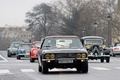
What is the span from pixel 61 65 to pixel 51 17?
110 m

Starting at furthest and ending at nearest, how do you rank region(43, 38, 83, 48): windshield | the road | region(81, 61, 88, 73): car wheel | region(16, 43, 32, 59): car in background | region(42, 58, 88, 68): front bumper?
1. region(16, 43, 32, 59): car in background
2. region(43, 38, 83, 48): windshield
3. region(81, 61, 88, 73): car wheel
4. region(42, 58, 88, 68): front bumper
5. the road

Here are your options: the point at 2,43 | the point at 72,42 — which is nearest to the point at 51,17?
the point at 2,43

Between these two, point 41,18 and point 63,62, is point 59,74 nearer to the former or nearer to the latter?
point 63,62

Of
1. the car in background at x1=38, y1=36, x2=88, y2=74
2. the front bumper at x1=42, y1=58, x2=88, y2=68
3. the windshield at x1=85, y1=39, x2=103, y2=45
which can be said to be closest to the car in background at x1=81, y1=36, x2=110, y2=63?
the windshield at x1=85, y1=39, x2=103, y2=45

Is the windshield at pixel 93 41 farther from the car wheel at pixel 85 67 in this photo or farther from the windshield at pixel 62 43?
the car wheel at pixel 85 67

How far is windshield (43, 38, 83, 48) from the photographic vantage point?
22531 mm

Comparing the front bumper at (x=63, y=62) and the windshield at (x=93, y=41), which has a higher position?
the windshield at (x=93, y=41)

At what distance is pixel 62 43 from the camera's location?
22672 mm

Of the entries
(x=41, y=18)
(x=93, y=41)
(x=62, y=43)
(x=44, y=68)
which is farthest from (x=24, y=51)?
(x=41, y=18)

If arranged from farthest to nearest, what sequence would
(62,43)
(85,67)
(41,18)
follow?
(41,18) → (62,43) → (85,67)

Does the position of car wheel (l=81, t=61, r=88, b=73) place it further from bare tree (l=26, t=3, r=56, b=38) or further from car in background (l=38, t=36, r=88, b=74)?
bare tree (l=26, t=3, r=56, b=38)

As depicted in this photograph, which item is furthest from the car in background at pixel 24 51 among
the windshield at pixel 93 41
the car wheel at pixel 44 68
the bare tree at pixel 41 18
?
the bare tree at pixel 41 18

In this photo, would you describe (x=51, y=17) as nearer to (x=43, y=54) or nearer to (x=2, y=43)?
(x=2, y=43)

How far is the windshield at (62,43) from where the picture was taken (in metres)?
22.5
